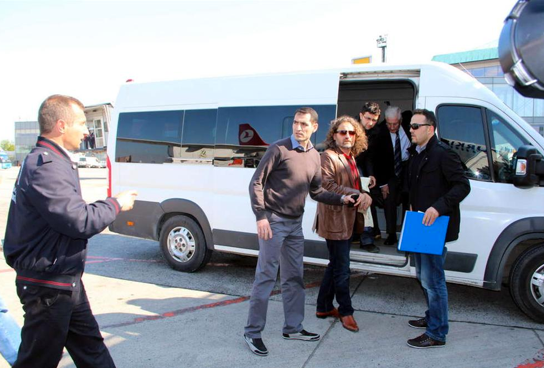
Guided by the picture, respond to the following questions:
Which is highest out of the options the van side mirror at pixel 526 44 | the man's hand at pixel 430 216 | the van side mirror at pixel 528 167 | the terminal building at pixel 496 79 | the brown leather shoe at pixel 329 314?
the terminal building at pixel 496 79

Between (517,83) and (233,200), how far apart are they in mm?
3799

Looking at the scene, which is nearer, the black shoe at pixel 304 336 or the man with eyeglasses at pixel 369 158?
the black shoe at pixel 304 336

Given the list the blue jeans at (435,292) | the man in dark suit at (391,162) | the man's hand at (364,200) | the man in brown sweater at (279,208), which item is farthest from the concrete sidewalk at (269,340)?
the man in dark suit at (391,162)

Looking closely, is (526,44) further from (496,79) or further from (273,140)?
(496,79)

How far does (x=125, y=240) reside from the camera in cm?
834

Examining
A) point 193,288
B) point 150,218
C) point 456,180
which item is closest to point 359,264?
point 456,180

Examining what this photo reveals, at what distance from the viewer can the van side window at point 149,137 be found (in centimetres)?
574

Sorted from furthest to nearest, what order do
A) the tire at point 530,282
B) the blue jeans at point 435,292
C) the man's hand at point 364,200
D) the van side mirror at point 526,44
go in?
the tire at point 530,282 < the man's hand at point 364,200 < the blue jeans at point 435,292 < the van side mirror at point 526,44

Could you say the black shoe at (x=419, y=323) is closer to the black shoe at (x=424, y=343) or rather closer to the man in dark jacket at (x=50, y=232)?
the black shoe at (x=424, y=343)

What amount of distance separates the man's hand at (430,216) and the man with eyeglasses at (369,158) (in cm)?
144

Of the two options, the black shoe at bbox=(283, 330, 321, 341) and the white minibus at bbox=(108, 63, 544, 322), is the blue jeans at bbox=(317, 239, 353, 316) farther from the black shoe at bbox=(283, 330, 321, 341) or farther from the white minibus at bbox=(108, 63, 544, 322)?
the white minibus at bbox=(108, 63, 544, 322)

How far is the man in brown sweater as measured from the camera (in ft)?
11.4

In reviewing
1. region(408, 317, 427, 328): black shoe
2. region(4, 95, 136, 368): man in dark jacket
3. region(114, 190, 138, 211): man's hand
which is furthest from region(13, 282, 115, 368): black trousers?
region(408, 317, 427, 328): black shoe

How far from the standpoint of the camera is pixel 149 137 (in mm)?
5926
